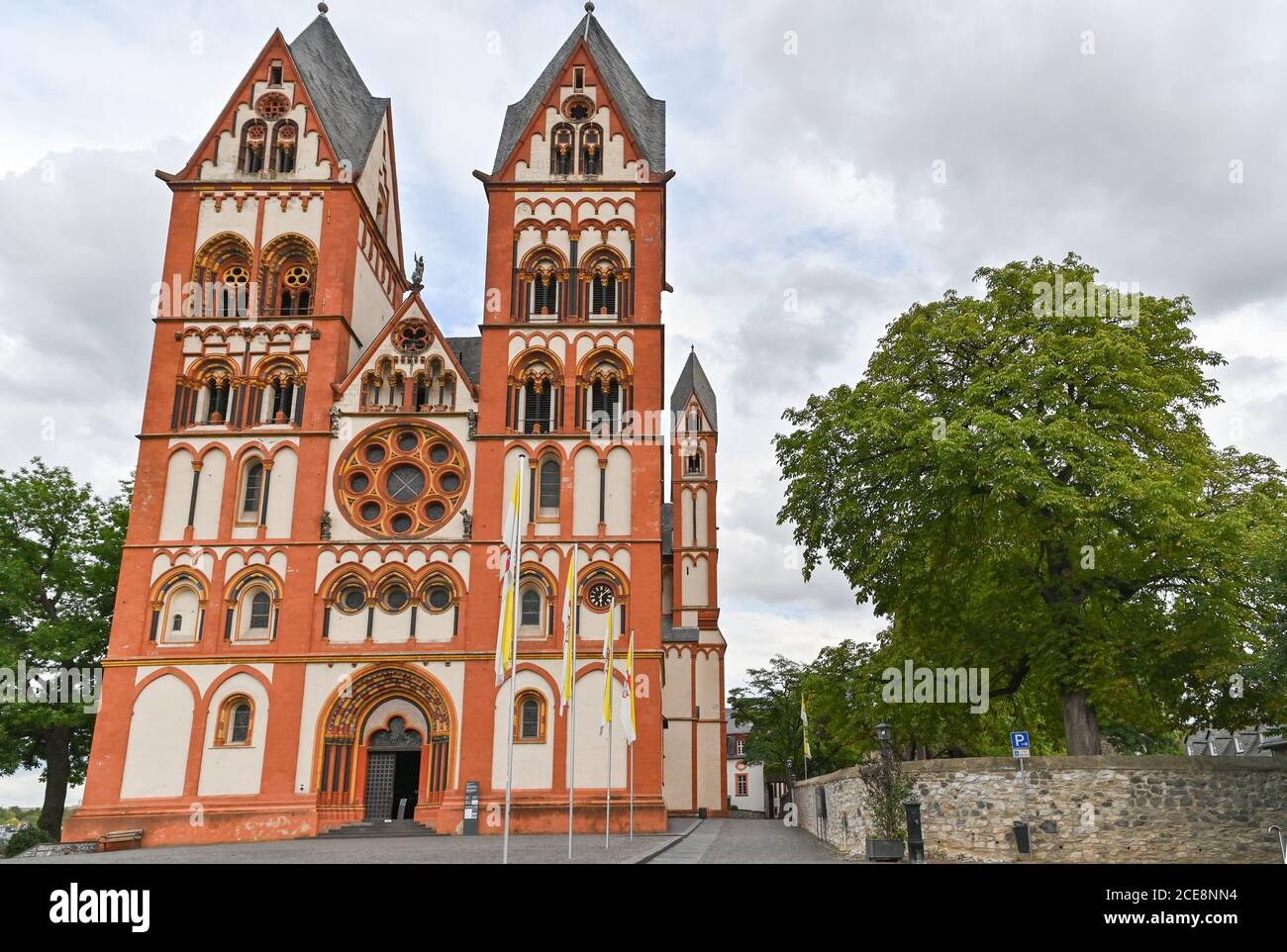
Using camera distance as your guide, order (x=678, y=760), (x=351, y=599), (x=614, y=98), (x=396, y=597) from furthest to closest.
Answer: (x=678, y=760)
(x=614, y=98)
(x=396, y=597)
(x=351, y=599)

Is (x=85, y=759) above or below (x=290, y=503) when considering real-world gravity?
below

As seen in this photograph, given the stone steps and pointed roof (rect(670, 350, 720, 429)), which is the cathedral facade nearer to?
the stone steps

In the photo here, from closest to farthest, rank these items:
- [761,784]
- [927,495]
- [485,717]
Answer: [927,495]
[485,717]
[761,784]

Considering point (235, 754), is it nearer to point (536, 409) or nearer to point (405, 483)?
point (405, 483)

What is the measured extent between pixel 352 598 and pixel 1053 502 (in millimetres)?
21596

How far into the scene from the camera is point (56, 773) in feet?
113

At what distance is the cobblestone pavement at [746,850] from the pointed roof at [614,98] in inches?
944

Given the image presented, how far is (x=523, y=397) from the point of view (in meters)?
34.8

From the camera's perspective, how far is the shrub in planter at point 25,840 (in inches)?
1150

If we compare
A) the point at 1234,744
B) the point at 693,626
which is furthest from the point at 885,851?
the point at 1234,744

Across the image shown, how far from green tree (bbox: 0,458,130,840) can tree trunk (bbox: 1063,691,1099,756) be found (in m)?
30.1
